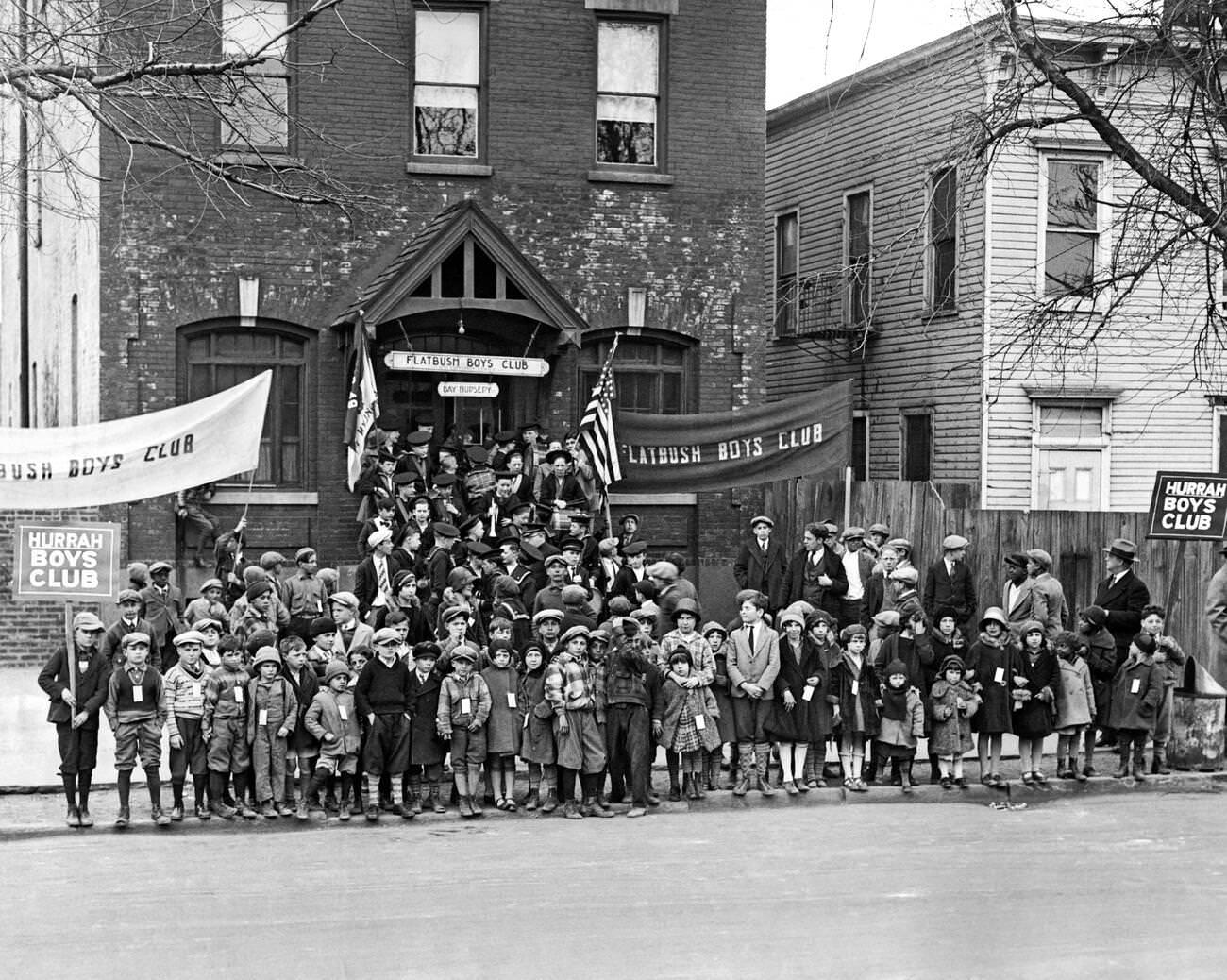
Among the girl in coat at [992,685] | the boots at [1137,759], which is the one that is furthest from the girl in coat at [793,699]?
the boots at [1137,759]

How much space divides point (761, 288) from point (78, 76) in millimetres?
9736

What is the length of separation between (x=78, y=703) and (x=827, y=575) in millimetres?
7491

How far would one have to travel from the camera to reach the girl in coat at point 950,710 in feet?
46.0

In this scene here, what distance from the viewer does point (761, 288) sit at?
20969 mm

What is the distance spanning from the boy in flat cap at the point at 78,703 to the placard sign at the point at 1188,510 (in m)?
9.69

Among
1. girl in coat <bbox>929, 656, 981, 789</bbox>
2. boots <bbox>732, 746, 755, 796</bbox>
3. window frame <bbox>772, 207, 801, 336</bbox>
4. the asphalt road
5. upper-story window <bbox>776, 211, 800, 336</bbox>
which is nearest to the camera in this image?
the asphalt road

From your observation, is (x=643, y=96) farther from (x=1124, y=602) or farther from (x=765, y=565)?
(x=1124, y=602)

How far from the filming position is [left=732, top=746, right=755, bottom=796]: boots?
536 inches

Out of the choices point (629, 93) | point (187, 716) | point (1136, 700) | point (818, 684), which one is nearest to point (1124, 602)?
point (1136, 700)

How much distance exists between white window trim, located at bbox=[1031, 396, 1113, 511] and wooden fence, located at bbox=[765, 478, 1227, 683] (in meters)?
2.50

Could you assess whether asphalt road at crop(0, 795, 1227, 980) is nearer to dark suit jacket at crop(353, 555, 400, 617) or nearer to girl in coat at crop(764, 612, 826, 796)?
girl in coat at crop(764, 612, 826, 796)

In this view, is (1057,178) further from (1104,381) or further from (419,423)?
(419,423)

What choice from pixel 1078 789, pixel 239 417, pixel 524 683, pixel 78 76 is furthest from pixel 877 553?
pixel 78 76

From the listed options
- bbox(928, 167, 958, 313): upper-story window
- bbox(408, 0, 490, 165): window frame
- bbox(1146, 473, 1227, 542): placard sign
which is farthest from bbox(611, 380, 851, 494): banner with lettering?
bbox(1146, 473, 1227, 542): placard sign
